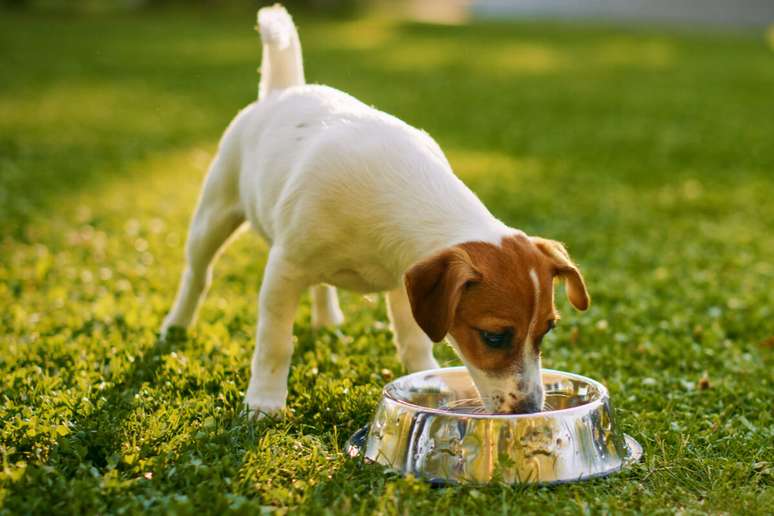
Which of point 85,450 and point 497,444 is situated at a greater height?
point 497,444

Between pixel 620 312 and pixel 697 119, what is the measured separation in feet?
41.8

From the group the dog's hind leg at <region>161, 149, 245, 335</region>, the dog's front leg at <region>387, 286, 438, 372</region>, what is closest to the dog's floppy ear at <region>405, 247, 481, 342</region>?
the dog's front leg at <region>387, 286, 438, 372</region>

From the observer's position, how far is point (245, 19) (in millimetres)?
40875

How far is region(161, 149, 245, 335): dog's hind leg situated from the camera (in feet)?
20.1

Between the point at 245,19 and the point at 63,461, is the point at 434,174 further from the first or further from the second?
the point at 245,19

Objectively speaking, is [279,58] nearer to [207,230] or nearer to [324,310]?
[207,230]

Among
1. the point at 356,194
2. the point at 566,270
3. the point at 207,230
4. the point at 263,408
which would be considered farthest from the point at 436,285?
the point at 207,230

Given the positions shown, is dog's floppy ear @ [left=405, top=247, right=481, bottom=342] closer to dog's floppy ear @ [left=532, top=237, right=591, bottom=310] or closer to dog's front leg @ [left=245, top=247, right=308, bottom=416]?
dog's floppy ear @ [left=532, top=237, right=591, bottom=310]

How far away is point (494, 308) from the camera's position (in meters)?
4.22

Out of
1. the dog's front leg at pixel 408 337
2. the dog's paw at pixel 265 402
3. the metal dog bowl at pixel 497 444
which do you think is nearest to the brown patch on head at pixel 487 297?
the metal dog bowl at pixel 497 444

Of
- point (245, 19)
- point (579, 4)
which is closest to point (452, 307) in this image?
point (245, 19)

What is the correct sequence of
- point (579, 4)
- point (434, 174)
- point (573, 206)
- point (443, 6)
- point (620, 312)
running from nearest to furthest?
point (434, 174)
point (620, 312)
point (573, 206)
point (443, 6)
point (579, 4)

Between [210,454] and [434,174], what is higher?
[434,174]

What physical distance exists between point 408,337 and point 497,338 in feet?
4.84
